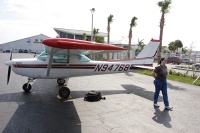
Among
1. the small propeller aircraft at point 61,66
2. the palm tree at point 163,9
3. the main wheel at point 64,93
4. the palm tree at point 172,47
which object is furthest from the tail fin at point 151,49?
the palm tree at point 172,47

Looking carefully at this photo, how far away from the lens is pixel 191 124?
201 inches

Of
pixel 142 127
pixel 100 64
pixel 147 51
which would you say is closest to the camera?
pixel 142 127

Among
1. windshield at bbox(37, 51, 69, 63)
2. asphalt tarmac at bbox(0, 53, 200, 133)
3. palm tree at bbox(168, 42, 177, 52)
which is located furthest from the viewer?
palm tree at bbox(168, 42, 177, 52)

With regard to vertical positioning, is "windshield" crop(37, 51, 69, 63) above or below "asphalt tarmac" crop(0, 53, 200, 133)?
above

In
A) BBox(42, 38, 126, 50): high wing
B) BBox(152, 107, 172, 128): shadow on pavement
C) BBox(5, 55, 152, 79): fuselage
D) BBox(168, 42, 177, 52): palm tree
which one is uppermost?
BBox(168, 42, 177, 52): palm tree

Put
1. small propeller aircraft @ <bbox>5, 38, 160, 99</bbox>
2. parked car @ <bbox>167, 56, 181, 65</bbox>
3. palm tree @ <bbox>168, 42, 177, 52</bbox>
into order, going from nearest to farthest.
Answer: small propeller aircraft @ <bbox>5, 38, 160, 99</bbox> → parked car @ <bbox>167, 56, 181, 65</bbox> → palm tree @ <bbox>168, 42, 177, 52</bbox>

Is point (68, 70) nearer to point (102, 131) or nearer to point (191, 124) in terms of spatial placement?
point (102, 131)

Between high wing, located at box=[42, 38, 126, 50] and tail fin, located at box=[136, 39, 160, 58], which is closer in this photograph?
high wing, located at box=[42, 38, 126, 50]

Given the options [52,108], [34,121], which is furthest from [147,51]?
[34,121]

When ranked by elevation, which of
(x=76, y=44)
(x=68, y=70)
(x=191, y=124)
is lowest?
(x=191, y=124)

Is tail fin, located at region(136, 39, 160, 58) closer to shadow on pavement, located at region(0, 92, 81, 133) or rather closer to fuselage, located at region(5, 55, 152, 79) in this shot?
fuselage, located at region(5, 55, 152, 79)

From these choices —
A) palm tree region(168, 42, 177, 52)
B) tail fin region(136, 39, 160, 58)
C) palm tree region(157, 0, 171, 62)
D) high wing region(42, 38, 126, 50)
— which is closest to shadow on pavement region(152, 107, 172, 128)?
high wing region(42, 38, 126, 50)

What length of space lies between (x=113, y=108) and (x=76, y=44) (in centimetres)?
264

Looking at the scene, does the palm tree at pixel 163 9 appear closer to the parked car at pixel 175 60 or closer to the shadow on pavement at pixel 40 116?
the shadow on pavement at pixel 40 116
